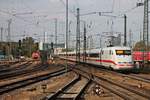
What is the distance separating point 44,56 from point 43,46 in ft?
Answer: 108

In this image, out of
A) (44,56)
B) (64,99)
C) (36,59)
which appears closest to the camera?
(64,99)

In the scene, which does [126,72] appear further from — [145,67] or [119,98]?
[119,98]

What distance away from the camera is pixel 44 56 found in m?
81.2

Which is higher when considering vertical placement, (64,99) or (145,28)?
(145,28)

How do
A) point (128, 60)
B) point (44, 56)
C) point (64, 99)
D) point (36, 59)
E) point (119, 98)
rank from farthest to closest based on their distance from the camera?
point (36, 59) → point (44, 56) → point (128, 60) → point (119, 98) → point (64, 99)

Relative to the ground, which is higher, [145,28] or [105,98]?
[145,28]

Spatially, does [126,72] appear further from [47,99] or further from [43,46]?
[43,46]

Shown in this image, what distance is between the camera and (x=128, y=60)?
43.2 m

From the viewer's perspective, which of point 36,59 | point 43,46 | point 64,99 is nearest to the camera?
point 64,99

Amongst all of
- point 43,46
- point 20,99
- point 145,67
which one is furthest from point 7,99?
point 43,46

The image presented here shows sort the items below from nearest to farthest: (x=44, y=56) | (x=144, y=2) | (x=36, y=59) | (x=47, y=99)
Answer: (x=47, y=99) → (x=144, y=2) → (x=44, y=56) → (x=36, y=59)

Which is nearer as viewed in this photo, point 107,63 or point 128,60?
point 128,60

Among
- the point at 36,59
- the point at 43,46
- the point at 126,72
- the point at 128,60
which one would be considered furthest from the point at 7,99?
the point at 43,46

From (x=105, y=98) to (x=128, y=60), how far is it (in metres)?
25.2
